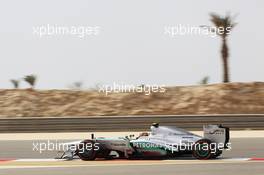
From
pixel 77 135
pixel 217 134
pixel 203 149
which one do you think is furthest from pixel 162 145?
pixel 77 135

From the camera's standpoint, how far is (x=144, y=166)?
13.0 meters

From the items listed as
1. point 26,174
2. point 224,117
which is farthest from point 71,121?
point 26,174

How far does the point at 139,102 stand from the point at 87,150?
658 inches

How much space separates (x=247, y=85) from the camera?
106ft

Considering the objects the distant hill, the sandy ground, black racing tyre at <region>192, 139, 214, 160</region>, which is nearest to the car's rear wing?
black racing tyre at <region>192, 139, 214, 160</region>

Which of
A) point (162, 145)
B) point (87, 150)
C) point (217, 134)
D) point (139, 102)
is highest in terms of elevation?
point (139, 102)

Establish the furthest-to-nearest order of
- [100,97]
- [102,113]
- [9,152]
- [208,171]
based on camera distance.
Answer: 1. [100,97]
2. [102,113]
3. [9,152]
4. [208,171]

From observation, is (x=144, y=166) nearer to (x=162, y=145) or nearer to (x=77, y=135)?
(x=162, y=145)

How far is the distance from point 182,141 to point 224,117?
31.8ft

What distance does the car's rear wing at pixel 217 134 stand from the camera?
13836 millimetres

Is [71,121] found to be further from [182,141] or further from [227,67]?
[227,67]
